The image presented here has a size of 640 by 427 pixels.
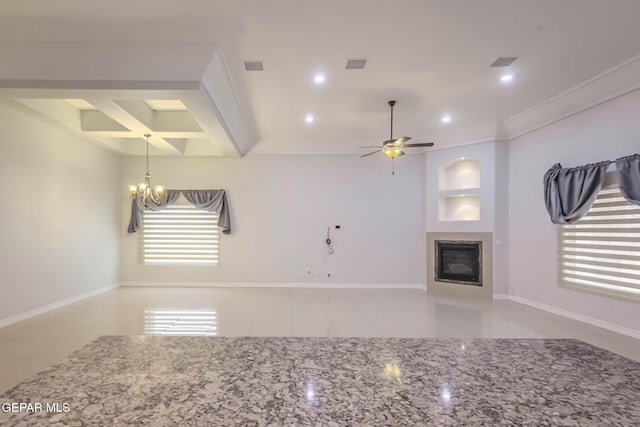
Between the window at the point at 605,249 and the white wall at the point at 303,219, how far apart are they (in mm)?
3021

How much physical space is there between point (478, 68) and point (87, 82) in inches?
187

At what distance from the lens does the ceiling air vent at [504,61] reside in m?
3.84

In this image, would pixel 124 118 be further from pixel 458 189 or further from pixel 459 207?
pixel 459 207

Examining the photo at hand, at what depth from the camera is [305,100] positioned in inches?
200

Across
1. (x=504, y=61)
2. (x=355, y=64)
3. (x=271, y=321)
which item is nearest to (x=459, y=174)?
(x=504, y=61)

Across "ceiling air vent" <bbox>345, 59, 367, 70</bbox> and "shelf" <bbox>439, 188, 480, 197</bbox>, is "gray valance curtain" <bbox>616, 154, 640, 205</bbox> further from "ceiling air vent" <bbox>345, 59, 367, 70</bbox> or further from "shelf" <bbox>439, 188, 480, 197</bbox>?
"ceiling air vent" <bbox>345, 59, 367, 70</bbox>

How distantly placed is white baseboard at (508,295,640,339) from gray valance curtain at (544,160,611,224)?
1.48 metres

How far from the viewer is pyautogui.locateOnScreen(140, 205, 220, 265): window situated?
7.75m

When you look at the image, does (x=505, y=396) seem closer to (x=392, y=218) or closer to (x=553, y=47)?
(x=553, y=47)

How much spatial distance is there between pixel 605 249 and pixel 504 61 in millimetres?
3176

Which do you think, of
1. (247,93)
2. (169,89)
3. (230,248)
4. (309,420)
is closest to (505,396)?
(309,420)

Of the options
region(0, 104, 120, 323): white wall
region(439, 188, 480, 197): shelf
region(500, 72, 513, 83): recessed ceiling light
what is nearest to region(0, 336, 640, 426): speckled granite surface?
region(0, 104, 120, 323): white wall

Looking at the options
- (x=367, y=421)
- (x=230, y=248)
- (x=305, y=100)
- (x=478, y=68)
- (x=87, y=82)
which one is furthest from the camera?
(x=230, y=248)

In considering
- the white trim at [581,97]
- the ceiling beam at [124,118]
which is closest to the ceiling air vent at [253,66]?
the ceiling beam at [124,118]
